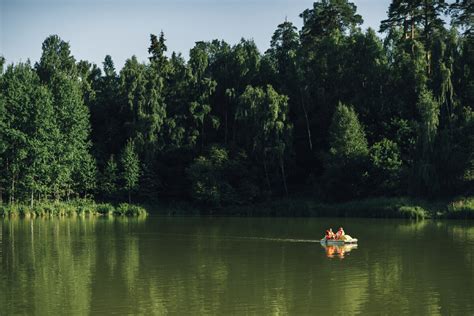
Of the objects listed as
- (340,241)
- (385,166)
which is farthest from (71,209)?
(340,241)

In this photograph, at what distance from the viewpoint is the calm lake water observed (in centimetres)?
2069

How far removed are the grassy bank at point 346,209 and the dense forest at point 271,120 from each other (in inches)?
72.0

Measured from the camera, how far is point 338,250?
35750 millimetres

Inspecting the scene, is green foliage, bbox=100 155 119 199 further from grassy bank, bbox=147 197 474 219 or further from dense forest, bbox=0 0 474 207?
grassy bank, bbox=147 197 474 219

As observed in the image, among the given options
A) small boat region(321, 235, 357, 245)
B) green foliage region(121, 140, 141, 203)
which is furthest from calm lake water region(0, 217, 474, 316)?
green foliage region(121, 140, 141, 203)

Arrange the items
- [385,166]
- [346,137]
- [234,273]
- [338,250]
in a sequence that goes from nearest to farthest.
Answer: [234,273]
[338,250]
[385,166]
[346,137]

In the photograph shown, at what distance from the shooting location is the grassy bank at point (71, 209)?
209ft

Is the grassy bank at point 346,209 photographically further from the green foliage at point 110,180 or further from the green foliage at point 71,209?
the green foliage at point 110,180

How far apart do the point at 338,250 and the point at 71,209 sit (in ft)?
131

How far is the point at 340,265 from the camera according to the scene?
29.8 metres

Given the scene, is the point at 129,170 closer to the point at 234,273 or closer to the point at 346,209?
the point at 346,209

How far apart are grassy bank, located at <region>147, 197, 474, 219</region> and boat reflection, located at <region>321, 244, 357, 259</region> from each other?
2482 centimetres

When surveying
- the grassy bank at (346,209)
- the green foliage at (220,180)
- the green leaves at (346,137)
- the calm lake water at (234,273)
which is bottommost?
the calm lake water at (234,273)

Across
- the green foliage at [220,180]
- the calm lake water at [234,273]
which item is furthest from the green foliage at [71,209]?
the calm lake water at [234,273]
